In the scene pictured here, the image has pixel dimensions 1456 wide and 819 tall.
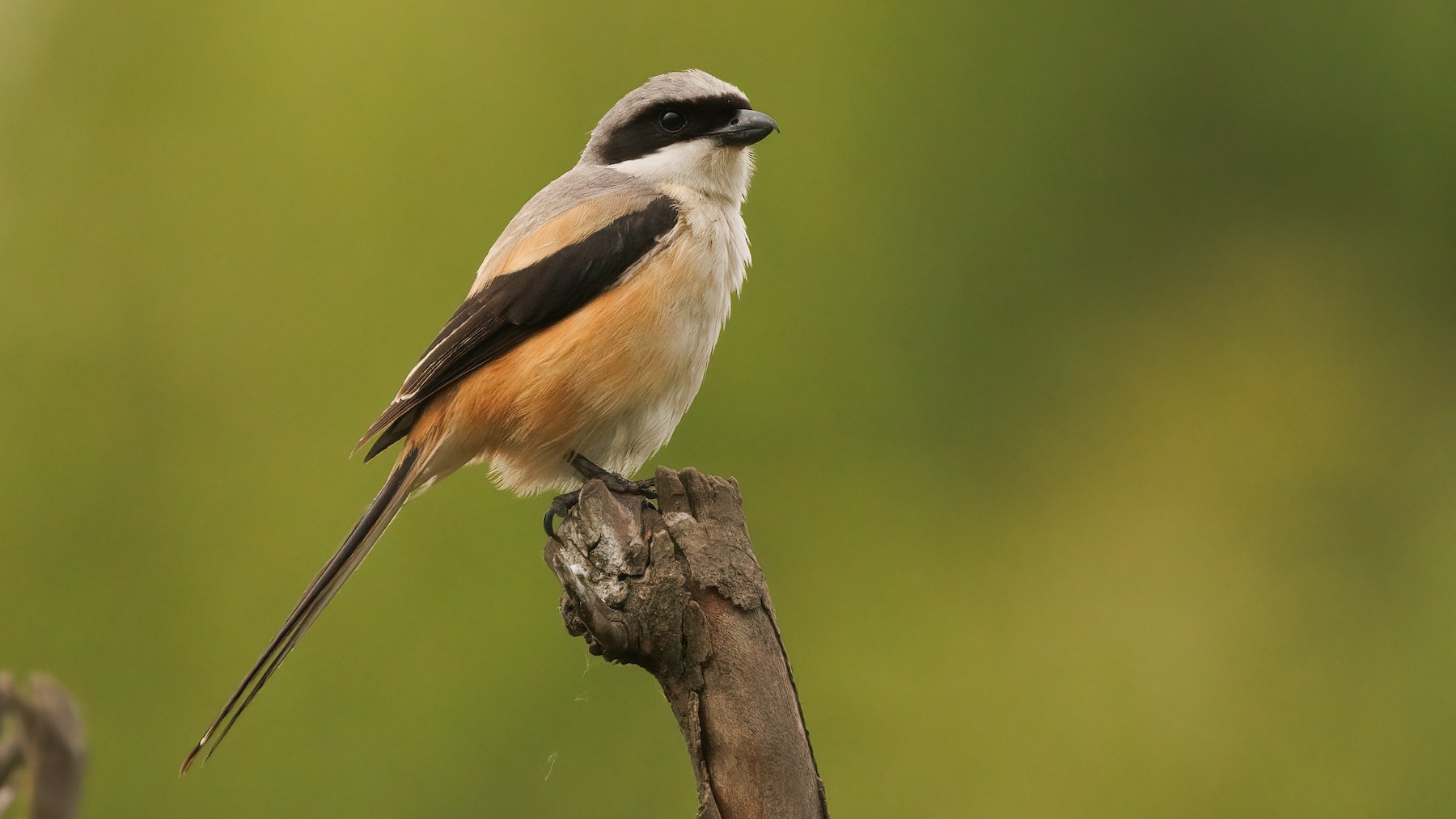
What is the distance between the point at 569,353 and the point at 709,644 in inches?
38.4

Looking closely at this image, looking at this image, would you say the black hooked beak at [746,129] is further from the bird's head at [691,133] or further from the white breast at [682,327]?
the white breast at [682,327]

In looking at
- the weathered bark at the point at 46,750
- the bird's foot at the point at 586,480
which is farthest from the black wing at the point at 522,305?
the weathered bark at the point at 46,750

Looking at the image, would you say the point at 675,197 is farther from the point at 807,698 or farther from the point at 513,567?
the point at 807,698

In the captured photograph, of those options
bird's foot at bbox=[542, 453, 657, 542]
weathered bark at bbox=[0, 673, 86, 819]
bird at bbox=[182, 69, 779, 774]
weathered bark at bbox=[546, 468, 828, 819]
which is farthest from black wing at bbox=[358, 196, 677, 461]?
weathered bark at bbox=[0, 673, 86, 819]

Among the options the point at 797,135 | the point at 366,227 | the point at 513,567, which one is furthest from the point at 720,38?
the point at 513,567

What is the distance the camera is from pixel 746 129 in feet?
11.9

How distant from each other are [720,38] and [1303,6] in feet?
11.2

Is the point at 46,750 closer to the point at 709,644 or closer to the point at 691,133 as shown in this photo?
the point at 709,644

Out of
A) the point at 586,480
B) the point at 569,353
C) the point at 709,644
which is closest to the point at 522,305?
the point at 569,353

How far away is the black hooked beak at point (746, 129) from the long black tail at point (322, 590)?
121 centimetres

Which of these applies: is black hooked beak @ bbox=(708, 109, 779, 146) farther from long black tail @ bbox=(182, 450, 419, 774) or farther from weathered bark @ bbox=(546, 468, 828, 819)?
weathered bark @ bbox=(546, 468, 828, 819)

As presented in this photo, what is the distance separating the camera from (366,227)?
6.31 m

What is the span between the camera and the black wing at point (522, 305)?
10.7 feet

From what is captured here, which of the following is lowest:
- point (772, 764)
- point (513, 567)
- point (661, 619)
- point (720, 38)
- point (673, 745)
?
point (673, 745)
